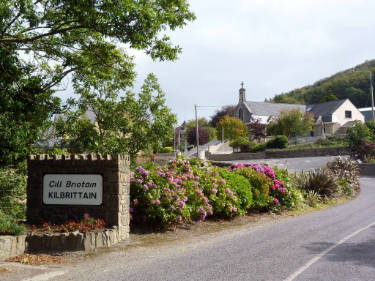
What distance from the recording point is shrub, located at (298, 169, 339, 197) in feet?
54.7

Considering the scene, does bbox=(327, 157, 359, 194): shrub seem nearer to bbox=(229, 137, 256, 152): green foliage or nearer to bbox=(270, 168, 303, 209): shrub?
bbox=(270, 168, 303, 209): shrub

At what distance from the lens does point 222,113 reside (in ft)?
269

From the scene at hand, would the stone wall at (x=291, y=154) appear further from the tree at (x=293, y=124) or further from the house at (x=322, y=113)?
the house at (x=322, y=113)

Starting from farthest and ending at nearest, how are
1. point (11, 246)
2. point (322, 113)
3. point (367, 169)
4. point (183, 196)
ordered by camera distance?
point (322, 113) → point (367, 169) → point (183, 196) → point (11, 246)

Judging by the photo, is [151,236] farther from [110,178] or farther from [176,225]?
[110,178]

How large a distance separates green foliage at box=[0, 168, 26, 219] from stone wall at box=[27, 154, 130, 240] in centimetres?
93

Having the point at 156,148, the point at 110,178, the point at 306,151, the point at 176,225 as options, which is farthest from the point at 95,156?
the point at 306,151

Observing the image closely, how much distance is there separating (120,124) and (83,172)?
5530 millimetres

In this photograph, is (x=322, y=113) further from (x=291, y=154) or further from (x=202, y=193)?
(x=202, y=193)

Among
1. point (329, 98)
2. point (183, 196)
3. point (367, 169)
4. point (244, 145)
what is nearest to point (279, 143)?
point (244, 145)

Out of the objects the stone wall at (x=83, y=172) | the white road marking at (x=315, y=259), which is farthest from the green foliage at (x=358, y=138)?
the stone wall at (x=83, y=172)

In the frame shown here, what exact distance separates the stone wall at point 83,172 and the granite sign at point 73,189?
9 centimetres

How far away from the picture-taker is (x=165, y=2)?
30.4 feet

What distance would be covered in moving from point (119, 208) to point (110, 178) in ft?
2.29
